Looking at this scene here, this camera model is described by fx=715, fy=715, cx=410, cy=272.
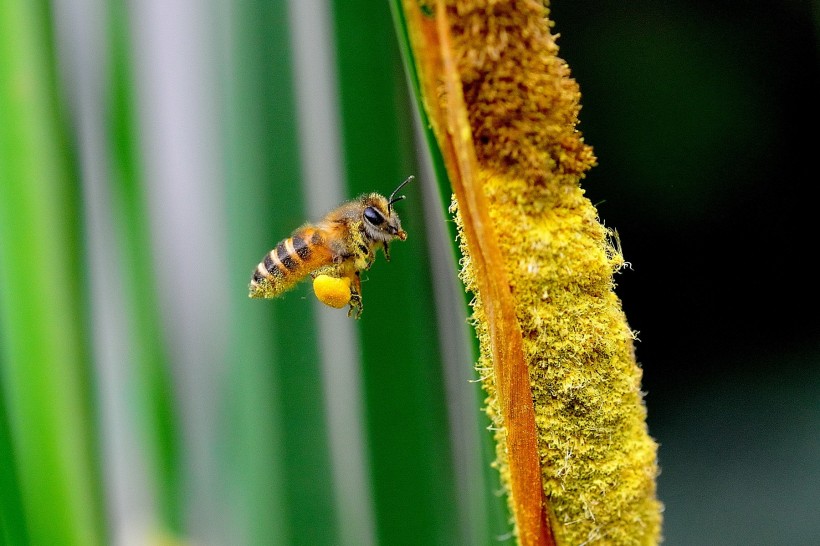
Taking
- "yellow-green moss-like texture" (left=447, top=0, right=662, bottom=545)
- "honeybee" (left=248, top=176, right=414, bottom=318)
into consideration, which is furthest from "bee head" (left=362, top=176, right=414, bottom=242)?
"yellow-green moss-like texture" (left=447, top=0, right=662, bottom=545)

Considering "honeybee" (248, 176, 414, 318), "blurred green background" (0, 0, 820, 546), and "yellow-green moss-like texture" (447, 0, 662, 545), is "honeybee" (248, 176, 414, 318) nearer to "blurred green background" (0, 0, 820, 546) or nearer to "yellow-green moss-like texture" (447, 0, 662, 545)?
"blurred green background" (0, 0, 820, 546)

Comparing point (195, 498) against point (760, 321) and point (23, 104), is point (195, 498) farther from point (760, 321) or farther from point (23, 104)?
point (760, 321)

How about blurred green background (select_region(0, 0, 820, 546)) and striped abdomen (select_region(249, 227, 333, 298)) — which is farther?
striped abdomen (select_region(249, 227, 333, 298))

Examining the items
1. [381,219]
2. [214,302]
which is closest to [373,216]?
[381,219]

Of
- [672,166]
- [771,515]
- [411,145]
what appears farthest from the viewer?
[672,166]

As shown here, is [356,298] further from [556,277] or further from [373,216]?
[556,277]

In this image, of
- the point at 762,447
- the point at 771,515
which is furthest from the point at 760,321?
the point at 771,515

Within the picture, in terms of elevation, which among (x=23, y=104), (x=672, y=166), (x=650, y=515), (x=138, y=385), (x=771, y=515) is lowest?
(x=771, y=515)

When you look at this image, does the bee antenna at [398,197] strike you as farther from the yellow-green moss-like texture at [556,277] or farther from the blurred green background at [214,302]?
the yellow-green moss-like texture at [556,277]
